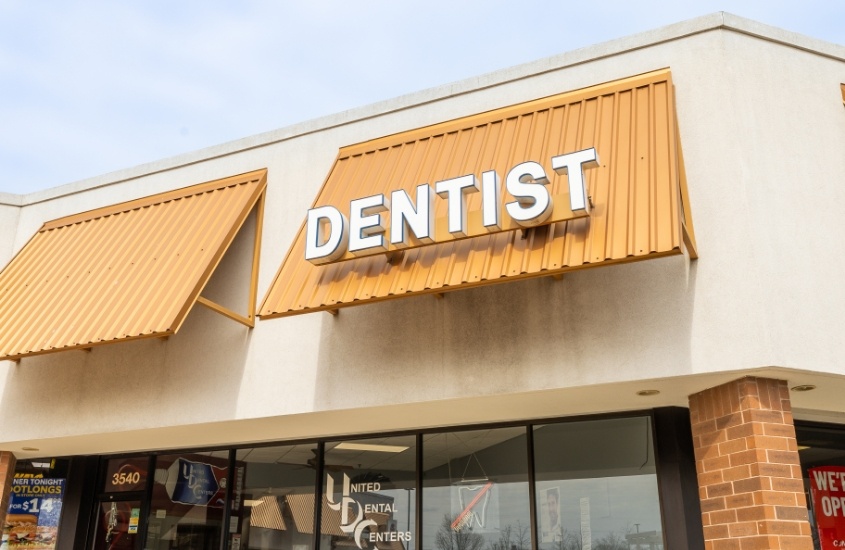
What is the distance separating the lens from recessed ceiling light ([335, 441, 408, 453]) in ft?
33.7

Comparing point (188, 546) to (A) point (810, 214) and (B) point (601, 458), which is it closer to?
(B) point (601, 458)

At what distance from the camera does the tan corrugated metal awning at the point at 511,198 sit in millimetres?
7418

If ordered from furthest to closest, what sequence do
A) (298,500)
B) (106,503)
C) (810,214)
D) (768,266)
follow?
1. (106,503)
2. (298,500)
3. (810,214)
4. (768,266)

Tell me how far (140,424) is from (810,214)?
8.08 metres

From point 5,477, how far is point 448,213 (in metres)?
8.19

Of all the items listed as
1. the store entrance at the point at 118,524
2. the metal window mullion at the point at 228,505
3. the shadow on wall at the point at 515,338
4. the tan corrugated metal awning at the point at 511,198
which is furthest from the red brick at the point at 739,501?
the store entrance at the point at 118,524

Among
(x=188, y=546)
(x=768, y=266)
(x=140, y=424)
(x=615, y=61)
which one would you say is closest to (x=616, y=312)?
(x=768, y=266)

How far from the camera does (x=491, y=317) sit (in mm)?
8422

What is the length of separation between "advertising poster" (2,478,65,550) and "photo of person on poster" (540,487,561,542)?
7847mm

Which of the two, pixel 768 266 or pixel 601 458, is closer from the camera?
pixel 768 266

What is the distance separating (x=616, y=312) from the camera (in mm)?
7855

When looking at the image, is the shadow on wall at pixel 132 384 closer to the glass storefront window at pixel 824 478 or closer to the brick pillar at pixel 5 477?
the brick pillar at pixel 5 477

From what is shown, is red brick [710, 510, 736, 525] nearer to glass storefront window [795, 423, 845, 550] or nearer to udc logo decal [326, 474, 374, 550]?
glass storefront window [795, 423, 845, 550]

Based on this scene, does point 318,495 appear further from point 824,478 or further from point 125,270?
point 824,478
